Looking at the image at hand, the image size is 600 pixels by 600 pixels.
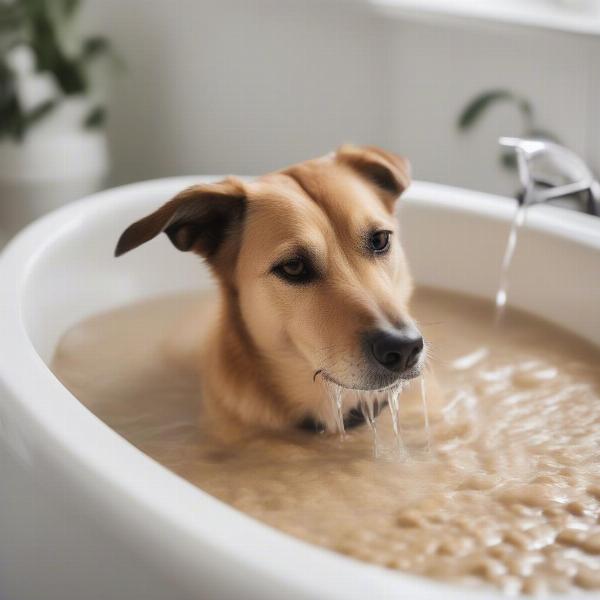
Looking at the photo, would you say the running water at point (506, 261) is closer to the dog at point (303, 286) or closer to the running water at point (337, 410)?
the dog at point (303, 286)

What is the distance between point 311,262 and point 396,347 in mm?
257

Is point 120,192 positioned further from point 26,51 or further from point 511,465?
point 26,51

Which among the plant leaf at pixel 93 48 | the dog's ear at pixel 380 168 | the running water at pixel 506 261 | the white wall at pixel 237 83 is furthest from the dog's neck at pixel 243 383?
the plant leaf at pixel 93 48

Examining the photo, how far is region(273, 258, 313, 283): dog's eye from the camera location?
161 centimetres

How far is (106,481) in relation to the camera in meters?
1.16

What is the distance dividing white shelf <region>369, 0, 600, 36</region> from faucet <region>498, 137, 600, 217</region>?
820 millimetres

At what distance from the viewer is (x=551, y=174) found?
2.32m

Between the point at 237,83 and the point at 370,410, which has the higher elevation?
the point at 237,83

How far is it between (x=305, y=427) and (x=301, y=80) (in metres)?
2.33

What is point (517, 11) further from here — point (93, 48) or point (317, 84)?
point (93, 48)

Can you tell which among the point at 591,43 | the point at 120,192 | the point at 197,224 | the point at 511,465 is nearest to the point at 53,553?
the point at 197,224

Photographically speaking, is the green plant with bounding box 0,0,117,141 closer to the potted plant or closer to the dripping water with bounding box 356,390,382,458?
the potted plant

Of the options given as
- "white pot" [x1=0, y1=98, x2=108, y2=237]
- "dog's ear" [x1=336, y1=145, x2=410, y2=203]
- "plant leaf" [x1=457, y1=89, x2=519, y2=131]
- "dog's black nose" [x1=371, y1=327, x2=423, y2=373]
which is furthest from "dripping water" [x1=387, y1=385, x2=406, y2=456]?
"white pot" [x1=0, y1=98, x2=108, y2=237]

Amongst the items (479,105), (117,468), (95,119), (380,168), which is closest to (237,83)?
(95,119)
